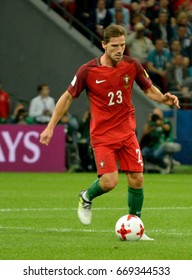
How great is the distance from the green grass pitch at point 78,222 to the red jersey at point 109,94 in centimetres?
117

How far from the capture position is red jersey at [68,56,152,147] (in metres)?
12.6

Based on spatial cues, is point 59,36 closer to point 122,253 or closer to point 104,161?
point 104,161

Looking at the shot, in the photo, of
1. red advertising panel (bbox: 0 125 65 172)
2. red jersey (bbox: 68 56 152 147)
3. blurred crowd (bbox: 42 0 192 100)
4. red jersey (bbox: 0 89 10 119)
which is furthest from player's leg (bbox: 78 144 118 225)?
blurred crowd (bbox: 42 0 192 100)

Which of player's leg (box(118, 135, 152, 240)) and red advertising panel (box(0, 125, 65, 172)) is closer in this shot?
player's leg (box(118, 135, 152, 240))

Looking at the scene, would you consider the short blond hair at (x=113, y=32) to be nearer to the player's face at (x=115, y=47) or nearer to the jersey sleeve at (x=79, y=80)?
the player's face at (x=115, y=47)

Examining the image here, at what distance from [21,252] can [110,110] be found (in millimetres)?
2307

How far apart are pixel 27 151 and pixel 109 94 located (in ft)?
Answer: 39.9

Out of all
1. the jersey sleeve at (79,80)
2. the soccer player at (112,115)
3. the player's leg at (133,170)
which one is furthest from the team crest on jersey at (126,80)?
the player's leg at (133,170)

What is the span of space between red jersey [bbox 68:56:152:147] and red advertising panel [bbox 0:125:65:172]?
1189 cm

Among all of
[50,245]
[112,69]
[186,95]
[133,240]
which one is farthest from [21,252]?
[186,95]

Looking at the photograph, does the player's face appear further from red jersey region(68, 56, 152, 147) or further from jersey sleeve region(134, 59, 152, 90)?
jersey sleeve region(134, 59, 152, 90)

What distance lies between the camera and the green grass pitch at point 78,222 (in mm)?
11102

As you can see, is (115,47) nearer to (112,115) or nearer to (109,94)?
(109,94)

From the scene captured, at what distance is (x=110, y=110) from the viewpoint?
1266cm
